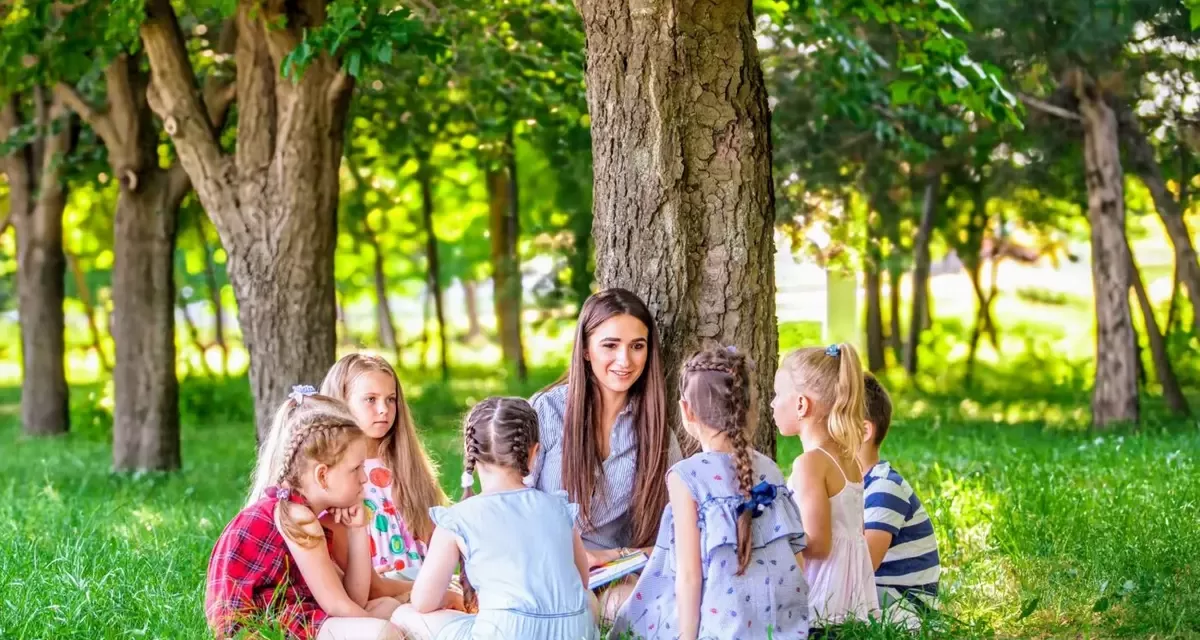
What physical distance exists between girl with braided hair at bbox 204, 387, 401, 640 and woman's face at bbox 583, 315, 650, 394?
102 cm

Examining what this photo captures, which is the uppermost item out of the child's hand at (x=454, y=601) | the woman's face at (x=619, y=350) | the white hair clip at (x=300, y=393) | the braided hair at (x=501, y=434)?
the woman's face at (x=619, y=350)

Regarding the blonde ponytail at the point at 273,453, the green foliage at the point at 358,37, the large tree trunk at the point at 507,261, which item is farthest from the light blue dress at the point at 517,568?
the large tree trunk at the point at 507,261

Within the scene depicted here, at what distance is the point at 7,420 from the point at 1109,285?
1487 centimetres

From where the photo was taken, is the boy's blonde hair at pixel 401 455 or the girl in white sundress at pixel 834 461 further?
the boy's blonde hair at pixel 401 455

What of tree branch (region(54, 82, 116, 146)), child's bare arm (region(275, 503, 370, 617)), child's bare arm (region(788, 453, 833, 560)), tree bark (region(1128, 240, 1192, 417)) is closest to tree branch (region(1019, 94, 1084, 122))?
tree bark (region(1128, 240, 1192, 417))

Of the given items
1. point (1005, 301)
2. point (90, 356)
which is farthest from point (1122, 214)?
point (90, 356)

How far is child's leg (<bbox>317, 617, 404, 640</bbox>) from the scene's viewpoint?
455 cm

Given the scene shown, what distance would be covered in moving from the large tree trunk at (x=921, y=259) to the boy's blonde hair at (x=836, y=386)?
12530 millimetres

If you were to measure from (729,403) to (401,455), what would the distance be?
1.61m

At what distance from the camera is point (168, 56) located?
9.47 m

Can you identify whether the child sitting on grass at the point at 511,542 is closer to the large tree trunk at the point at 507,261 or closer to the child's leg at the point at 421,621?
→ the child's leg at the point at 421,621

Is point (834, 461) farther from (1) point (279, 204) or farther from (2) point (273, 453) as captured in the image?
(1) point (279, 204)

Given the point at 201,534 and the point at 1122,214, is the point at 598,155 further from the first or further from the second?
the point at 1122,214

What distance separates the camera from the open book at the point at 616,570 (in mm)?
5000
